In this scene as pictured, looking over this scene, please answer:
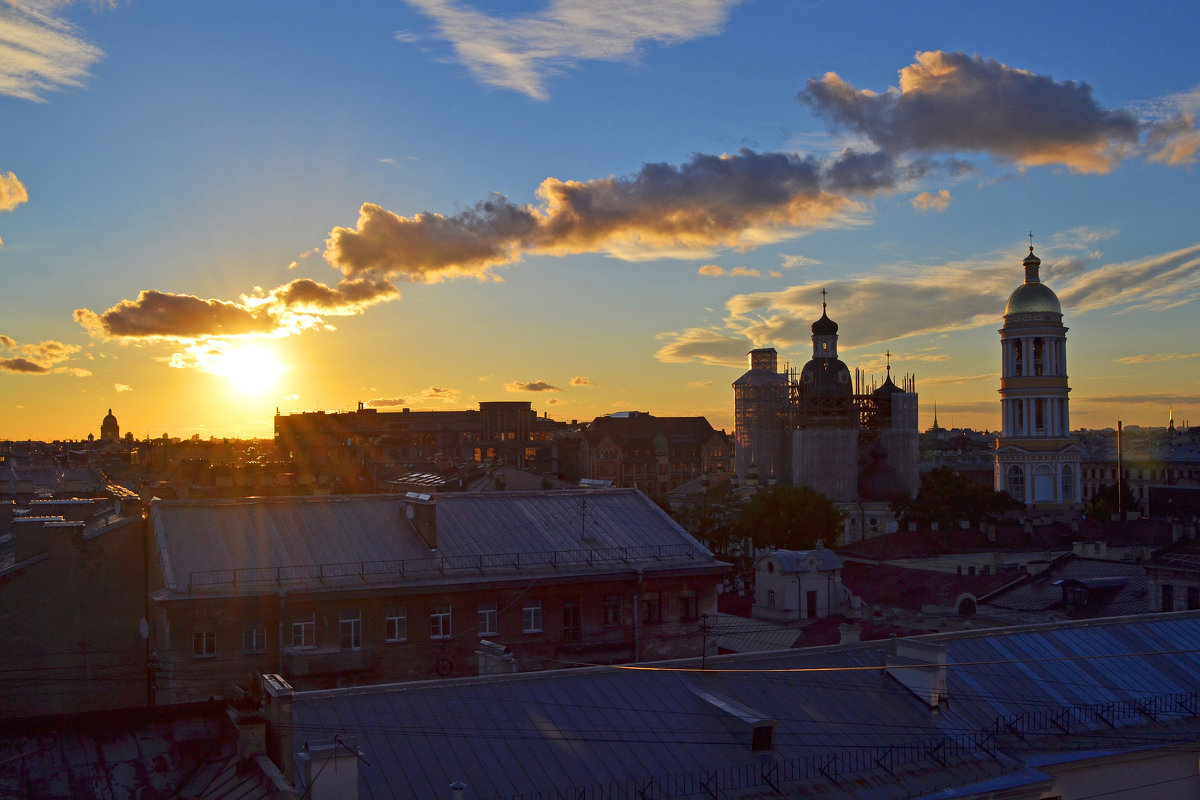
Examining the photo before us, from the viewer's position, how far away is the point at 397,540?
1222 inches

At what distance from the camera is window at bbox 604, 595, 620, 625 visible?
31797 mm

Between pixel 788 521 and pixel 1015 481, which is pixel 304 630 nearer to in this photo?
pixel 788 521

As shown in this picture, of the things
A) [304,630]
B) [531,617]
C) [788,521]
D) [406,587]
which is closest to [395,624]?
[406,587]

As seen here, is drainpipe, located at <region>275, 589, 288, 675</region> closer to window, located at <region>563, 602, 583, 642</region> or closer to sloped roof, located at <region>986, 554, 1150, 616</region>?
window, located at <region>563, 602, 583, 642</region>

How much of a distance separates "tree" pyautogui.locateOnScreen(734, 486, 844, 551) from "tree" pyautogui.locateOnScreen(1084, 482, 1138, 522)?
85.8 ft

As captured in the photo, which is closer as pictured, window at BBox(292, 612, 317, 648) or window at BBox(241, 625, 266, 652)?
window at BBox(241, 625, 266, 652)

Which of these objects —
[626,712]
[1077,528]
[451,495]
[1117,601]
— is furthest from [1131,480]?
[626,712]

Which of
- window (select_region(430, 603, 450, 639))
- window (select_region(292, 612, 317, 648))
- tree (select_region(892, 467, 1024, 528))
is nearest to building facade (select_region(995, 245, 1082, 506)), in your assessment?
tree (select_region(892, 467, 1024, 528))

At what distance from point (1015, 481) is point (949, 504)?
2658 centimetres

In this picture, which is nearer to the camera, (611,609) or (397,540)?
(397,540)

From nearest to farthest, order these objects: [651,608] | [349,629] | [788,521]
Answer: [349,629], [651,608], [788,521]

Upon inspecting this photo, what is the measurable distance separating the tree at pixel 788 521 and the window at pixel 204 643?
4439 cm

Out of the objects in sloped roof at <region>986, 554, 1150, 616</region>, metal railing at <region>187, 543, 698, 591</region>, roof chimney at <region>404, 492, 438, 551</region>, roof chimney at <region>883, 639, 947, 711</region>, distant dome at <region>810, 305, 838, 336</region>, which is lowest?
sloped roof at <region>986, 554, 1150, 616</region>

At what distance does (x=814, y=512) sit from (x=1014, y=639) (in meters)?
45.9
